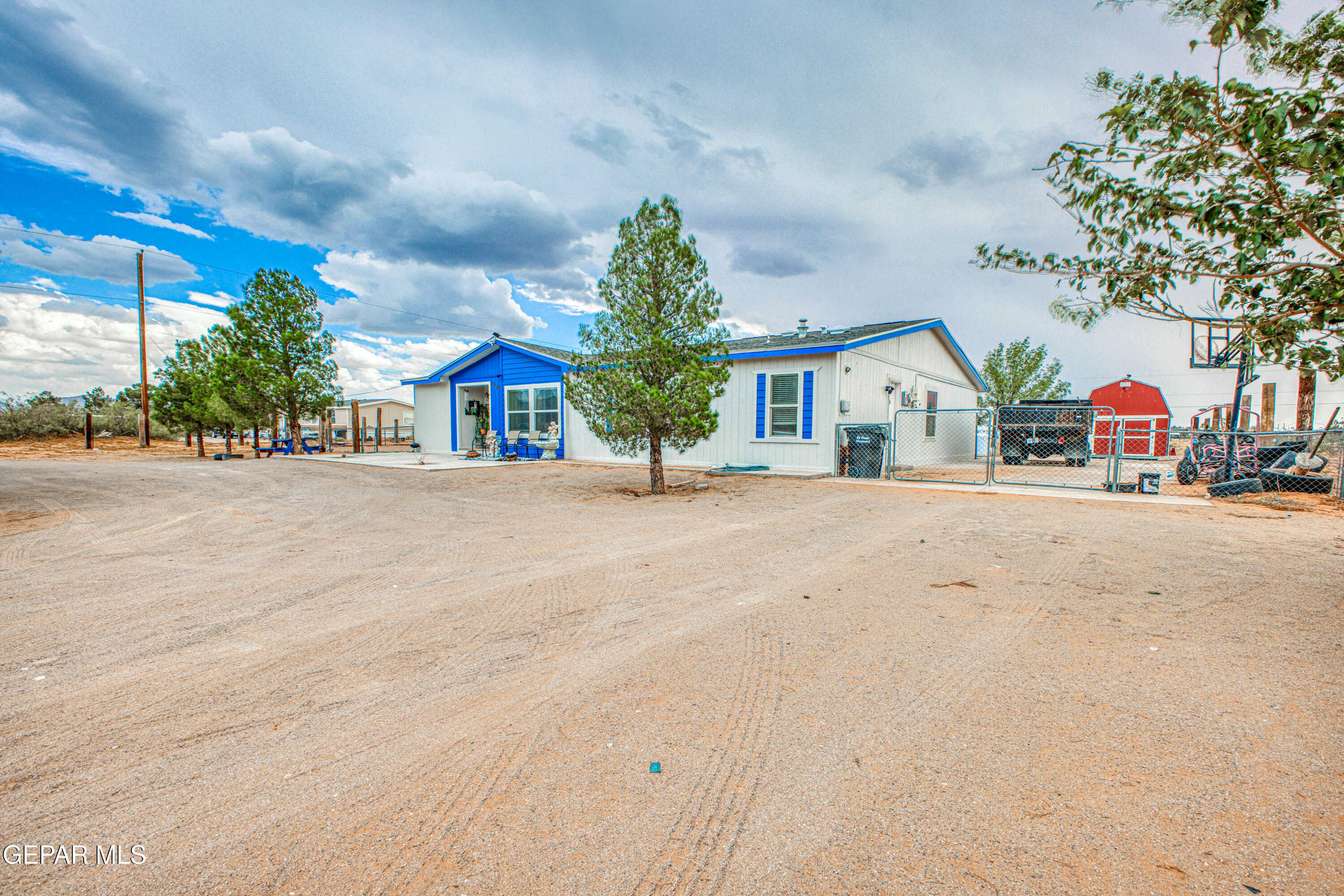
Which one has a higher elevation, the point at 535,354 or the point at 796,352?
the point at 535,354

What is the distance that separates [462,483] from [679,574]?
7986 millimetres

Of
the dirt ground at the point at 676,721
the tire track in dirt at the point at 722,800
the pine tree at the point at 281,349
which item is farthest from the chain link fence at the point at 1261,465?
the pine tree at the point at 281,349

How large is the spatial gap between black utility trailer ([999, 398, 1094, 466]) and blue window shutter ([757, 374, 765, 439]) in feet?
22.1

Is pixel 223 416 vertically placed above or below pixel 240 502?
above

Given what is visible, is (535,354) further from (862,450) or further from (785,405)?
(862,450)

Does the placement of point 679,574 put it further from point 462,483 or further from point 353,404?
point 353,404

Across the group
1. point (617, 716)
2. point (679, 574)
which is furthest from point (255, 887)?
point (679, 574)

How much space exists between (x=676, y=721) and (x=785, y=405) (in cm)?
1179

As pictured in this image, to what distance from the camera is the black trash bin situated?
1240cm

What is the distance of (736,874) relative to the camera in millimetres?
1598

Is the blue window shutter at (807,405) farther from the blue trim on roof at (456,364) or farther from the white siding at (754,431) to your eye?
the blue trim on roof at (456,364)

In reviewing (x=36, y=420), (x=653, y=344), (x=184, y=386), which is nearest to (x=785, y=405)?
(x=653, y=344)

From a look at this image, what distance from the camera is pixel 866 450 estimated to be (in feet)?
40.8

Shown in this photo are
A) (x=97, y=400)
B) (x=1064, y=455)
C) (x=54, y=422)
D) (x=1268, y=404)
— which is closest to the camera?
(x=1064, y=455)
